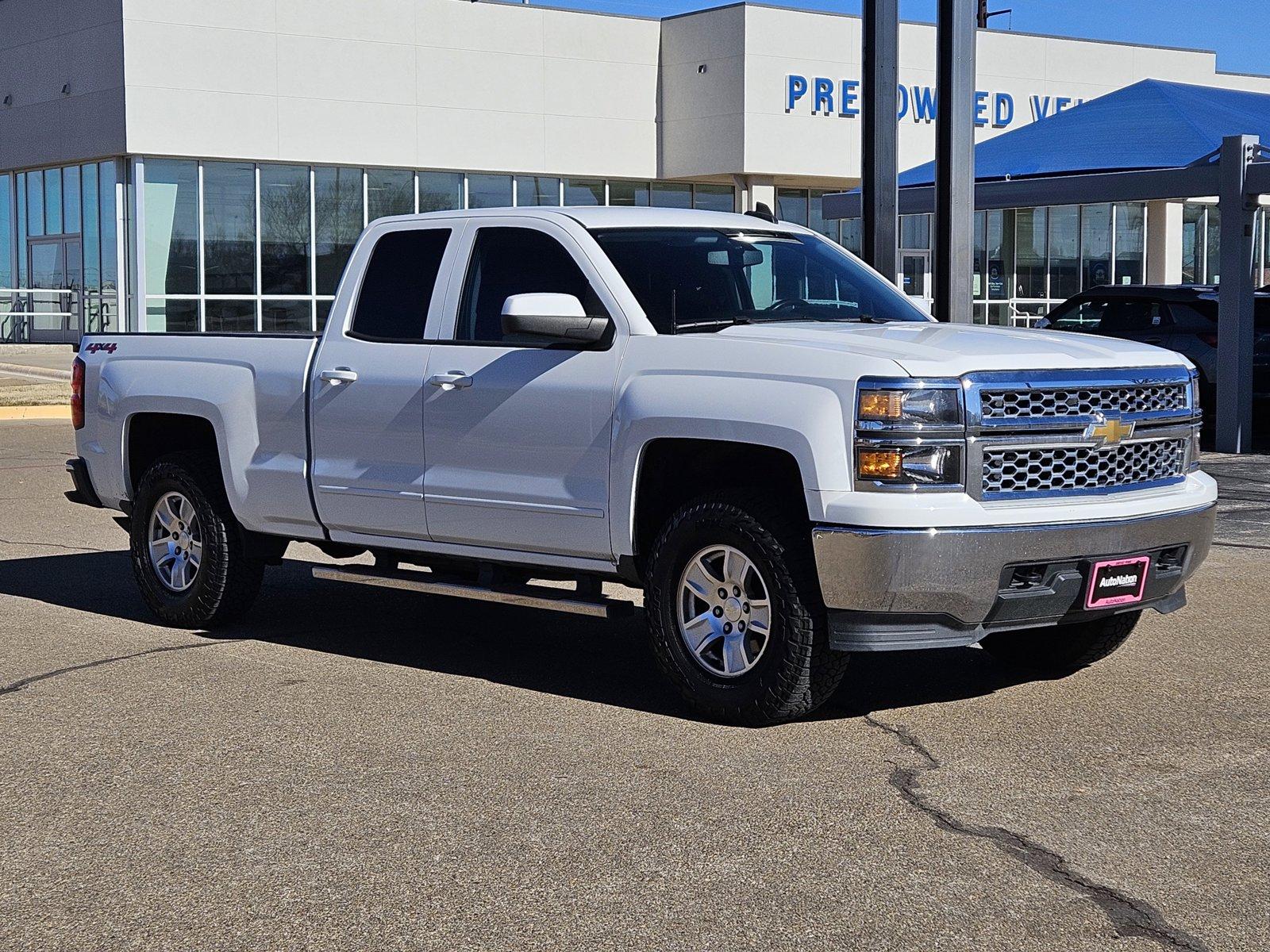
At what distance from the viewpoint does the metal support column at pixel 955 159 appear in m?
13.3

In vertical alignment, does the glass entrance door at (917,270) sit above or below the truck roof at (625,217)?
above

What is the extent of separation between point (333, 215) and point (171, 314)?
14.2 feet

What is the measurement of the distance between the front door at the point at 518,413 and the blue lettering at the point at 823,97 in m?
35.7

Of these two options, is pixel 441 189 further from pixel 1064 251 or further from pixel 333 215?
pixel 1064 251

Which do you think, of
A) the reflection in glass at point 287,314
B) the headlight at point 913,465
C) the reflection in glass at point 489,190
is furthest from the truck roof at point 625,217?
the reflection in glass at point 489,190

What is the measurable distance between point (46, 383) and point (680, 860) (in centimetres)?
2696

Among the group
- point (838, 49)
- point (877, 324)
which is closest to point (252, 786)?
point (877, 324)

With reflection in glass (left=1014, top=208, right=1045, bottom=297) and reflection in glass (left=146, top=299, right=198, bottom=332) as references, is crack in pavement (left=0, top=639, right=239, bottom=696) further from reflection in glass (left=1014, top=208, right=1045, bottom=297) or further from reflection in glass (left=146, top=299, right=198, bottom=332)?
reflection in glass (left=1014, top=208, right=1045, bottom=297)

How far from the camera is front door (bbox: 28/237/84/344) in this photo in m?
38.6

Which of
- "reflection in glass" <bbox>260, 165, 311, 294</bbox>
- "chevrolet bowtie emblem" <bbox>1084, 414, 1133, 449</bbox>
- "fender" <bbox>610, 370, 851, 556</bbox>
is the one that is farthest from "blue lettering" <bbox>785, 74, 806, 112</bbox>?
"chevrolet bowtie emblem" <bbox>1084, 414, 1133, 449</bbox>

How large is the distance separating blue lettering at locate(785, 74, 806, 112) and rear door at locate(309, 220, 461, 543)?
34772 millimetres

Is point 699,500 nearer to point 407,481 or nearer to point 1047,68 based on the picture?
point 407,481

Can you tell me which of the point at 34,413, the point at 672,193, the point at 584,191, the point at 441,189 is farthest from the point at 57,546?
the point at 672,193

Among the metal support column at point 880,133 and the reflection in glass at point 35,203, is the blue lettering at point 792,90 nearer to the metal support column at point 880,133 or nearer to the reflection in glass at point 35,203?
the reflection in glass at point 35,203
